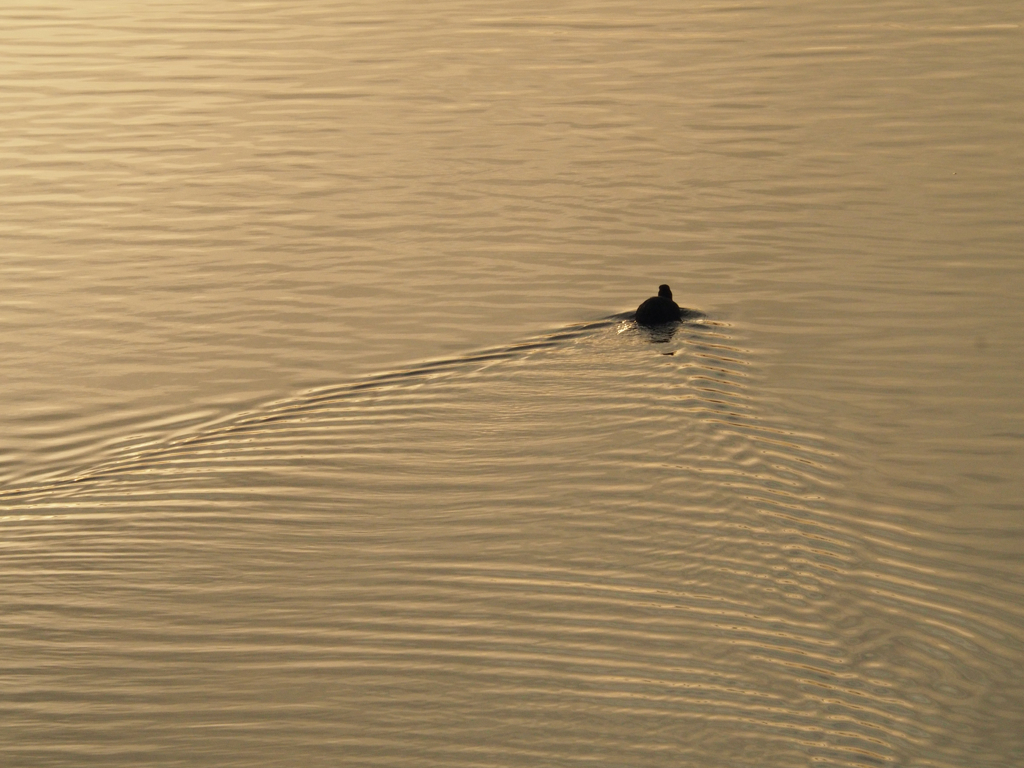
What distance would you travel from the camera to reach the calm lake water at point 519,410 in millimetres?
9586

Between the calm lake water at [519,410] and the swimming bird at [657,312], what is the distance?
208 mm

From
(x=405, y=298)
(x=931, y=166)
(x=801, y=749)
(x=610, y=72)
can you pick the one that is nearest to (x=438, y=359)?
(x=405, y=298)

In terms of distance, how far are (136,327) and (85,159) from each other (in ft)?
19.5

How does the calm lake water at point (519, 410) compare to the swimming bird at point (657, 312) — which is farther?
the swimming bird at point (657, 312)

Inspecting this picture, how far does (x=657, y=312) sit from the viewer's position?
14492 millimetres

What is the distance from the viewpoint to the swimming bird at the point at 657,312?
1448 cm

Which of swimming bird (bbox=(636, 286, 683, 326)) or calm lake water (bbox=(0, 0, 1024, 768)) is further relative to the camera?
swimming bird (bbox=(636, 286, 683, 326))

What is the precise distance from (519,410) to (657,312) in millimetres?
2055

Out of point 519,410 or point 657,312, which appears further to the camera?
point 657,312

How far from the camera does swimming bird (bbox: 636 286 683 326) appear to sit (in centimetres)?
1448

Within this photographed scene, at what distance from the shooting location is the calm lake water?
31.4 ft

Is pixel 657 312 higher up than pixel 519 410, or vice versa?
pixel 657 312

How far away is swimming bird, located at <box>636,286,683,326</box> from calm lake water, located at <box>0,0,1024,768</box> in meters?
0.21

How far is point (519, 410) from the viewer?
1330cm
